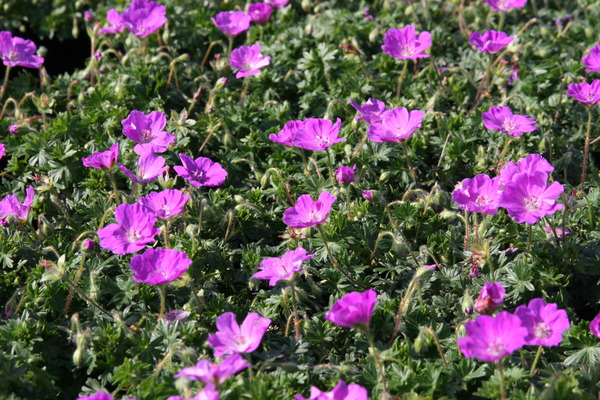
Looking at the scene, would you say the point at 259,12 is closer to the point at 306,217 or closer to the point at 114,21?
the point at 114,21

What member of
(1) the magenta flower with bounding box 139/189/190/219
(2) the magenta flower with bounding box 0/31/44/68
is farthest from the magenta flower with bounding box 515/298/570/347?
(2) the magenta flower with bounding box 0/31/44/68

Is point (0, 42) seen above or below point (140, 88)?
above

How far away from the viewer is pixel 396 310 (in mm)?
2887

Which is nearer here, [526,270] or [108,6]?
[526,270]

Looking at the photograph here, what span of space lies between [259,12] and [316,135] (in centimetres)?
143

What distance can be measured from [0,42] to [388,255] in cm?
239

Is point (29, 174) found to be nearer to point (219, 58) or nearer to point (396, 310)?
point (219, 58)

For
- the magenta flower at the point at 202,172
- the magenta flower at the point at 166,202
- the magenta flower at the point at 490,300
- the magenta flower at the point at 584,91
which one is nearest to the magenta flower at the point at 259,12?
the magenta flower at the point at 202,172

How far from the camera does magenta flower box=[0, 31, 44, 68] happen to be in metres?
3.86

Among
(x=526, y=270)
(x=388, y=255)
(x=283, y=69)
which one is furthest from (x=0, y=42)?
(x=526, y=270)

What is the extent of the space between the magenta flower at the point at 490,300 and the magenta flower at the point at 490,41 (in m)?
1.66

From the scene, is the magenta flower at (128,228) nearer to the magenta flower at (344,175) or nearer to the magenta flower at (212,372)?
the magenta flower at (212,372)

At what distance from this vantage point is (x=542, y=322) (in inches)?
97.5

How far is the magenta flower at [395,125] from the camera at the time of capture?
3100 mm
